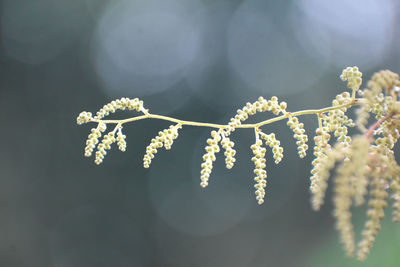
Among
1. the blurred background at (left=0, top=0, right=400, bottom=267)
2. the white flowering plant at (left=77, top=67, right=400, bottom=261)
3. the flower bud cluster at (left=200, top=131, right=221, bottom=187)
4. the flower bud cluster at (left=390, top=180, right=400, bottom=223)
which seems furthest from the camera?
the blurred background at (left=0, top=0, right=400, bottom=267)

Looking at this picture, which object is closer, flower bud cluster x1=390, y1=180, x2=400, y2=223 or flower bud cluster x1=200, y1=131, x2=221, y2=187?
flower bud cluster x1=390, y1=180, x2=400, y2=223

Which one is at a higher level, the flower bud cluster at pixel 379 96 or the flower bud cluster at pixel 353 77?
the flower bud cluster at pixel 353 77

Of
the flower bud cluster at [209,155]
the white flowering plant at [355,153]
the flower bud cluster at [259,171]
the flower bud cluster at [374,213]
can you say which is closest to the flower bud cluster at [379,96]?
the white flowering plant at [355,153]

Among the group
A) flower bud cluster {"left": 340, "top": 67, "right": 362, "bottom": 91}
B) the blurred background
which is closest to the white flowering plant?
flower bud cluster {"left": 340, "top": 67, "right": 362, "bottom": 91}

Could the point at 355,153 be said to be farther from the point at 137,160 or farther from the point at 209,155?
the point at 137,160

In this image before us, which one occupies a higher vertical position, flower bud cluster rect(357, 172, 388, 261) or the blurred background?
the blurred background

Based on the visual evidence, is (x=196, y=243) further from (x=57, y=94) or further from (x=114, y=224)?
(x=57, y=94)

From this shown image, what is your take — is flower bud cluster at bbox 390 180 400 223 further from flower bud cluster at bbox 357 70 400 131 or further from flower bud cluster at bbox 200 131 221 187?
flower bud cluster at bbox 200 131 221 187

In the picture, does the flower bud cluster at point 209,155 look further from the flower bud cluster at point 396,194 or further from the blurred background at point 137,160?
the blurred background at point 137,160

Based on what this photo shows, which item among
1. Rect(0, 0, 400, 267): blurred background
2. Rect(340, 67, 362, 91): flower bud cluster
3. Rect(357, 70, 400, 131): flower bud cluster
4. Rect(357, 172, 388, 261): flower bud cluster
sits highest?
Rect(0, 0, 400, 267): blurred background
